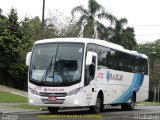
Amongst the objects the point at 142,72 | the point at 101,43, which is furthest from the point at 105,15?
the point at 101,43

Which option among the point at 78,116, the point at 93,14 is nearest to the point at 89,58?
the point at 78,116

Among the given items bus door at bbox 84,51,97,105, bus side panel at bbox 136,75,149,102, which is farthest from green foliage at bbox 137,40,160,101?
bus door at bbox 84,51,97,105

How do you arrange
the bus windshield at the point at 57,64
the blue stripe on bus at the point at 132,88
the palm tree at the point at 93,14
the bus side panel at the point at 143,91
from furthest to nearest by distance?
the palm tree at the point at 93,14
the bus side panel at the point at 143,91
the blue stripe on bus at the point at 132,88
the bus windshield at the point at 57,64

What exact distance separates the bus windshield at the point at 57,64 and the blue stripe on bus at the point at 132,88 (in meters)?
5.89

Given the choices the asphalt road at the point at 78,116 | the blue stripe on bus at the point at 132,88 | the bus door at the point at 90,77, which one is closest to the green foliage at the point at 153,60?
the blue stripe on bus at the point at 132,88

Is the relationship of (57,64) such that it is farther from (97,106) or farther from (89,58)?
(97,106)

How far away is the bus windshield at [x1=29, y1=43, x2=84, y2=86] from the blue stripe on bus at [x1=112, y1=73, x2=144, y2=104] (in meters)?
5.89

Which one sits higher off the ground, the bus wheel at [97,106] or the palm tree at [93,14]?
the palm tree at [93,14]

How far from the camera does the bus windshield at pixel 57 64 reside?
890 inches

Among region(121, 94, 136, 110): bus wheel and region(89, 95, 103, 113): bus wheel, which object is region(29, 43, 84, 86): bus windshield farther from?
region(121, 94, 136, 110): bus wheel

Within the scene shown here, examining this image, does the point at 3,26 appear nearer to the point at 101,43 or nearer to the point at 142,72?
the point at 142,72

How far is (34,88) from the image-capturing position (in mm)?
22953

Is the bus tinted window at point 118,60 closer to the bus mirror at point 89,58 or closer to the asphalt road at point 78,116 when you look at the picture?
the bus mirror at point 89,58

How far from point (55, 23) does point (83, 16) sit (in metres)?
18.4
